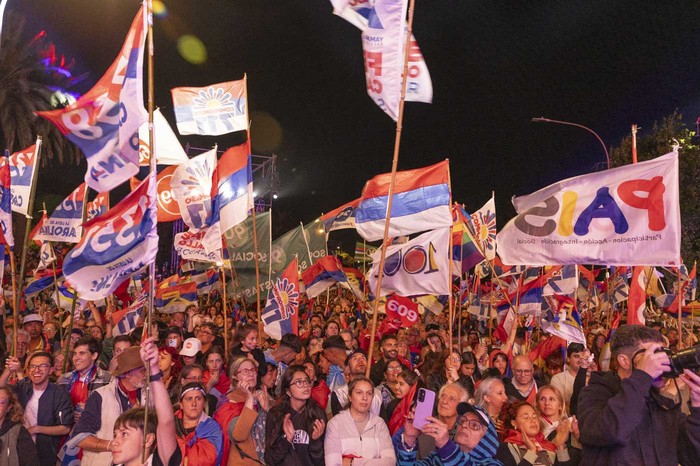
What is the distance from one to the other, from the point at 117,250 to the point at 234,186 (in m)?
6.44

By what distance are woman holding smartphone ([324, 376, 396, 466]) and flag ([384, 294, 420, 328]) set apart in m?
6.71

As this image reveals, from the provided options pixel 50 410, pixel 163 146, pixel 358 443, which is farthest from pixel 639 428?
pixel 163 146

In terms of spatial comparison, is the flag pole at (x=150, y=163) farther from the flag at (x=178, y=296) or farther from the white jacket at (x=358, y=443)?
the flag at (x=178, y=296)

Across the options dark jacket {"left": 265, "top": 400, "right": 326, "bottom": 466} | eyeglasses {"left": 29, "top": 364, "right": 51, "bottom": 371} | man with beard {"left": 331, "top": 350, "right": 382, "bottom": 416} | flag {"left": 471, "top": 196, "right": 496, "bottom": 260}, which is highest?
flag {"left": 471, "top": 196, "right": 496, "bottom": 260}

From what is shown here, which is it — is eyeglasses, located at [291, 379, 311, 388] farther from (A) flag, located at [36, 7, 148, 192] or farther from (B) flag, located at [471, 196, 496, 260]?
(B) flag, located at [471, 196, 496, 260]

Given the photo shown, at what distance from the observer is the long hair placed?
17.8 ft

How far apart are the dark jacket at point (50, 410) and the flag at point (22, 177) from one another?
4098 millimetres

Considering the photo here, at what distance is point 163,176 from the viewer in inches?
517

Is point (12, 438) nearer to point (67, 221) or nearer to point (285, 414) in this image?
point (285, 414)

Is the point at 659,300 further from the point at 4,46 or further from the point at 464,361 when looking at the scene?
the point at 4,46

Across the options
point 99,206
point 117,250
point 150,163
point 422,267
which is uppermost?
point 99,206

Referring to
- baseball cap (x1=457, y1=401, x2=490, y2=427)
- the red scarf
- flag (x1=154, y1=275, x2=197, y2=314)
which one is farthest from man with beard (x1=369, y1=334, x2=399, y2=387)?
flag (x1=154, y1=275, x2=197, y2=314)

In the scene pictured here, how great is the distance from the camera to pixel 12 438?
5168 mm

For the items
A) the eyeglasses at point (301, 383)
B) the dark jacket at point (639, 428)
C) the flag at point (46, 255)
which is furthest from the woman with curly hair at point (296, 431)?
the flag at point (46, 255)
